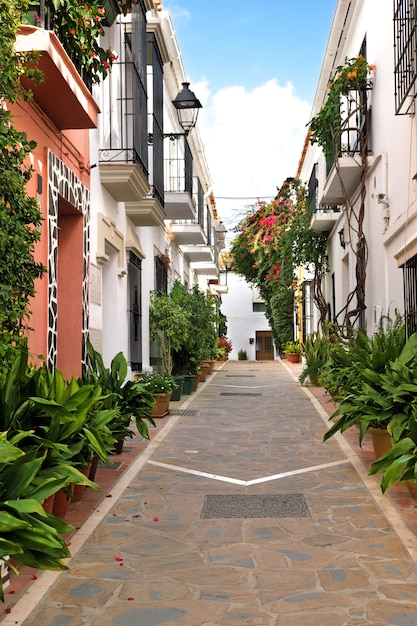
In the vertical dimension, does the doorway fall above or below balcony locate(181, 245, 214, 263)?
below

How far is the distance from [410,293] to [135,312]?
5283mm

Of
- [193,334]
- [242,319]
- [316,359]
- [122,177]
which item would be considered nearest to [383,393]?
[122,177]

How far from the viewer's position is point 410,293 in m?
8.12

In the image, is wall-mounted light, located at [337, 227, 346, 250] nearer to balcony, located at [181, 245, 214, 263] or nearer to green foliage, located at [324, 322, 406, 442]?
green foliage, located at [324, 322, 406, 442]

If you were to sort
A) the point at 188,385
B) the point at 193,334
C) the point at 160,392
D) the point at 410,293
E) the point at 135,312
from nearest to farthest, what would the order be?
the point at 410,293
the point at 160,392
the point at 135,312
the point at 188,385
the point at 193,334

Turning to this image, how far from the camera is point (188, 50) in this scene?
15.7 metres

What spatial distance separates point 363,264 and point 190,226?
6.85 metres

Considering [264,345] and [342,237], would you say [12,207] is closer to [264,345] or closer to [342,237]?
[342,237]

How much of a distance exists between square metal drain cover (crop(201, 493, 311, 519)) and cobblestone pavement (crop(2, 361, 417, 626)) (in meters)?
0.01

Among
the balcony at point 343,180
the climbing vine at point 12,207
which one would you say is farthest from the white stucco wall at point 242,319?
the climbing vine at point 12,207

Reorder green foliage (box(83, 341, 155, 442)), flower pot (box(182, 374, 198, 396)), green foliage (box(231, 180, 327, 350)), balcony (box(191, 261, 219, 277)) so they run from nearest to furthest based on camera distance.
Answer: green foliage (box(83, 341, 155, 442)) → flower pot (box(182, 374, 198, 396)) → green foliage (box(231, 180, 327, 350)) → balcony (box(191, 261, 219, 277))

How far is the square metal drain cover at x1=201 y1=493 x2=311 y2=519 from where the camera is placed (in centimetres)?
523

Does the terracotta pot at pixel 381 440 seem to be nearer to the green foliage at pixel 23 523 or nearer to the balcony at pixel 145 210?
the green foliage at pixel 23 523

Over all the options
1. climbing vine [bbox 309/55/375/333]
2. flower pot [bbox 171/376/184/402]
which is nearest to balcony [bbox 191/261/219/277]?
flower pot [bbox 171/376/184/402]
